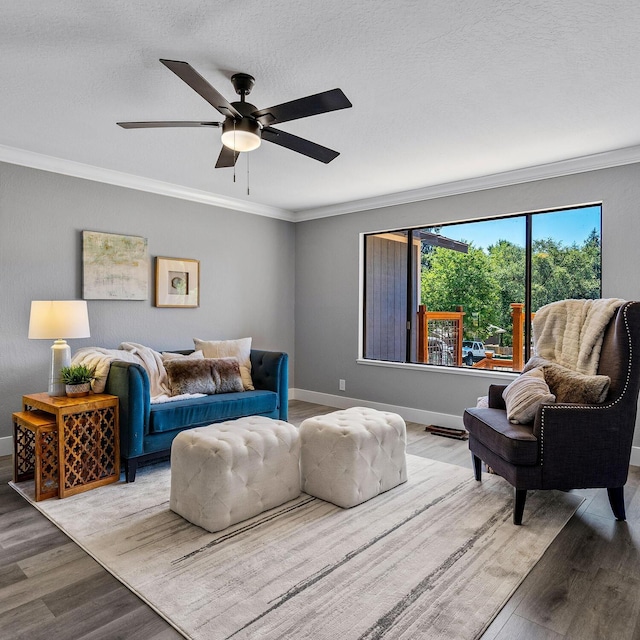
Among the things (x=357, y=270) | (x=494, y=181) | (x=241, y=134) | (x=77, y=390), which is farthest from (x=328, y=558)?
(x=357, y=270)

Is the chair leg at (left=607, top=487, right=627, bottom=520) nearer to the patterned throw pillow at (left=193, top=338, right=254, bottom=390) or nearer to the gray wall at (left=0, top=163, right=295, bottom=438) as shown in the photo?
the patterned throw pillow at (left=193, top=338, right=254, bottom=390)

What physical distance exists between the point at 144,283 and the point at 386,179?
2529mm

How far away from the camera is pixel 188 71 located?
190 cm

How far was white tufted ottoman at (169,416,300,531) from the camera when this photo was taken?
2.37m

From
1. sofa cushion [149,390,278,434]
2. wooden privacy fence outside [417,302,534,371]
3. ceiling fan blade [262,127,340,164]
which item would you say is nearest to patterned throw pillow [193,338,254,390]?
sofa cushion [149,390,278,434]

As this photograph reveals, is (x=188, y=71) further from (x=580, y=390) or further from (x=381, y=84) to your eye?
(x=580, y=390)

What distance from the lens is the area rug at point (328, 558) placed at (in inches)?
67.3

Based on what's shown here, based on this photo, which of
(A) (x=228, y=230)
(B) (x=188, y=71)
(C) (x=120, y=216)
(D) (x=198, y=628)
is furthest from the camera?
(A) (x=228, y=230)

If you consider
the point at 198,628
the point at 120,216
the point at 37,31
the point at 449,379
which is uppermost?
the point at 37,31

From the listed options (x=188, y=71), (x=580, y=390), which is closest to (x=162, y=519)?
(x=188, y=71)

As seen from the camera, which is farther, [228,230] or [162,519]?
[228,230]

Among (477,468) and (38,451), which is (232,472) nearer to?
(38,451)

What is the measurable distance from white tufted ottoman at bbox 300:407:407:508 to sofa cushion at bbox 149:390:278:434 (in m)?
0.99

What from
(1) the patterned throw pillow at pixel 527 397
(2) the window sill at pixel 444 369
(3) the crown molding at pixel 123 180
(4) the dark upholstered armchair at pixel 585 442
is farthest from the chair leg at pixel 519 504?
(3) the crown molding at pixel 123 180
